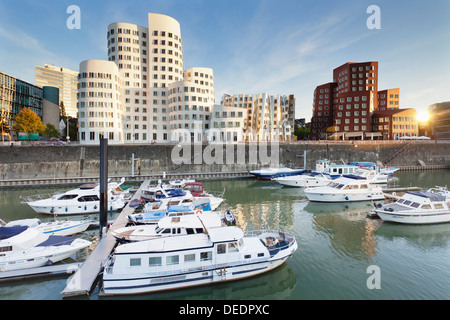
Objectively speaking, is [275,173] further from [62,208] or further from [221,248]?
[221,248]

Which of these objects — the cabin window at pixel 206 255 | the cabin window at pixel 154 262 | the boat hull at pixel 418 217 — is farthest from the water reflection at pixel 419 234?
the cabin window at pixel 154 262

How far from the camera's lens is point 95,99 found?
68.0 meters

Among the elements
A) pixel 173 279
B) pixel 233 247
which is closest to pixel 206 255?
pixel 233 247

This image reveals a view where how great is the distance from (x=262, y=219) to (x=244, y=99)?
93.8m

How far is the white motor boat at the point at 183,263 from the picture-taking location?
14.7m

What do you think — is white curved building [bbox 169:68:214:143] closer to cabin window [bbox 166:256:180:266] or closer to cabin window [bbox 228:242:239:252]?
cabin window [bbox 228:242:239:252]

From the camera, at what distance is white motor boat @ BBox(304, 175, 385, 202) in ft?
116

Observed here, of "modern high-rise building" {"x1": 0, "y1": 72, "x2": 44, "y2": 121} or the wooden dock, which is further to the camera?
"modern high-rise building" {"x1": 0, "y1": 72, "x2": 44, "y2": 121}

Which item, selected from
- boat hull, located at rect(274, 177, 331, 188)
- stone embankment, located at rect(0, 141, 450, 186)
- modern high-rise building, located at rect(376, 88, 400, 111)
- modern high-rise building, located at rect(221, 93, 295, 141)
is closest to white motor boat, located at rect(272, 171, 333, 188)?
boat hull, located at rect(274, 177, 331, 188)

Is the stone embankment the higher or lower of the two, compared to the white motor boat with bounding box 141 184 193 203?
higher

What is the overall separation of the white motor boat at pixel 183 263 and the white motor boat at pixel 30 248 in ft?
16.8

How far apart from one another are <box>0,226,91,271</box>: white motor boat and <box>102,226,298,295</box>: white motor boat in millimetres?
5129

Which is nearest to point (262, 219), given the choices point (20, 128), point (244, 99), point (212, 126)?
point (212, 126)
